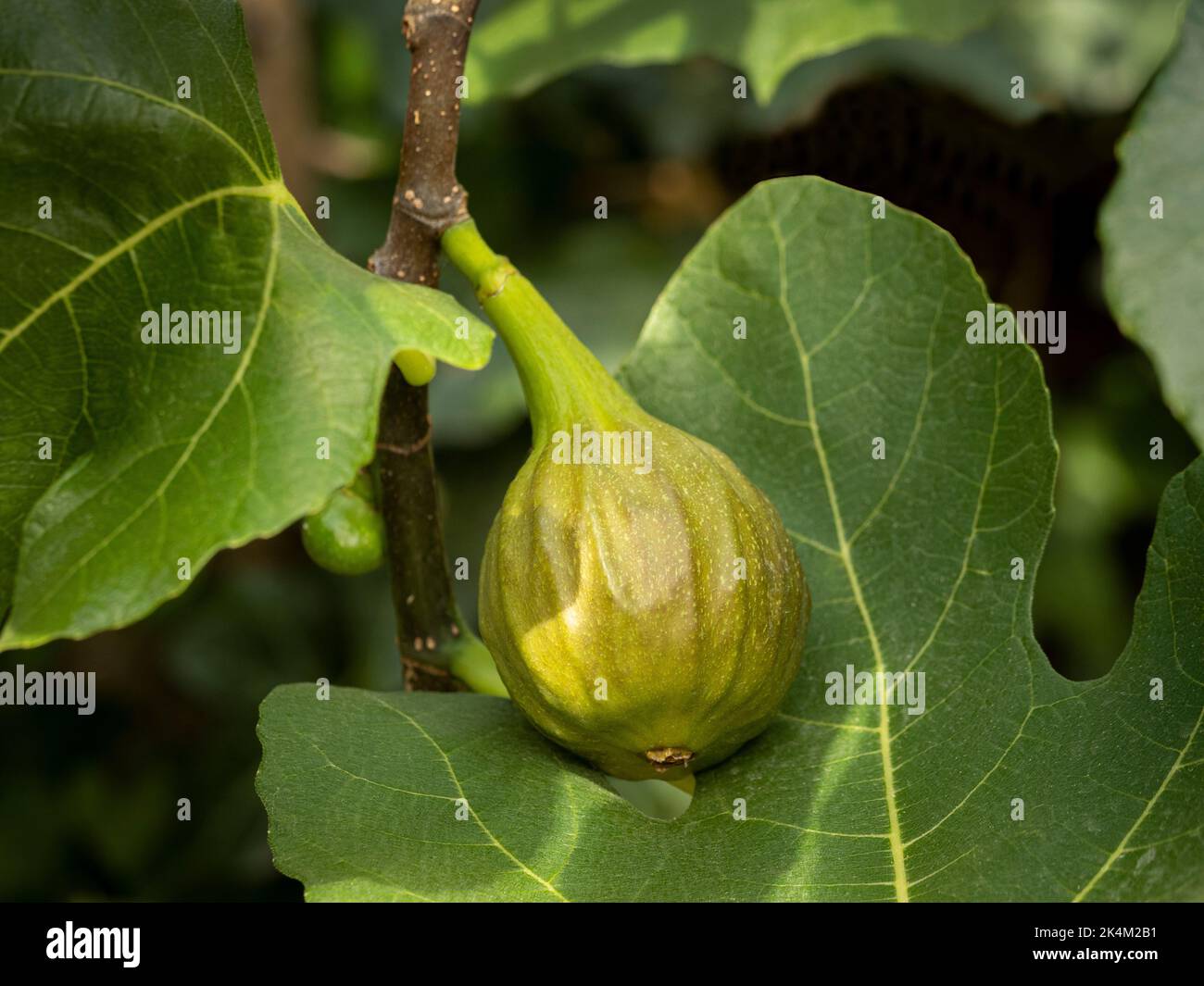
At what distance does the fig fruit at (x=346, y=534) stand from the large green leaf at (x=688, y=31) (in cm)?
62

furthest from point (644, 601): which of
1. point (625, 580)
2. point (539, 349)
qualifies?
point (539, 349)

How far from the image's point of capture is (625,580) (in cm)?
74

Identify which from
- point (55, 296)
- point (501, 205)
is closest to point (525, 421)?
point (501, 205)

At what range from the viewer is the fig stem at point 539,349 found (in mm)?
827

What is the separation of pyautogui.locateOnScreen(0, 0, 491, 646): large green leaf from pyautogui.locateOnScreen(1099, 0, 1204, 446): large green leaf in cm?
35

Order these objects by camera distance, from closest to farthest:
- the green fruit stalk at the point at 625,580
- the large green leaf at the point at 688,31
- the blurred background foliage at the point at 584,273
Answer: the green fruit stalk at the point at 625,580 → the large green leaf at the point at 688,31 → the blurred background foliage at the point at 584,273

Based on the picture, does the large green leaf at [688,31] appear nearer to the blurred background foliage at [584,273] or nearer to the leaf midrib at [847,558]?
the blurred background foliage at [584,273]

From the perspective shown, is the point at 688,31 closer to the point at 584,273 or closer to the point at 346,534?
the point at 584,273

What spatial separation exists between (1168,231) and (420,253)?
0.46 metres

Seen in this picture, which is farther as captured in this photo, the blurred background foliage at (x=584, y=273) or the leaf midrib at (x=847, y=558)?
the blurred background foliage at (x=584, y=273)

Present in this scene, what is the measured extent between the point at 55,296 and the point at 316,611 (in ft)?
4.38

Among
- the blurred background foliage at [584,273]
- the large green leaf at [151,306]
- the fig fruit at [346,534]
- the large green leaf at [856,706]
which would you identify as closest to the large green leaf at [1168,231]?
the large green leaf at [856,706]

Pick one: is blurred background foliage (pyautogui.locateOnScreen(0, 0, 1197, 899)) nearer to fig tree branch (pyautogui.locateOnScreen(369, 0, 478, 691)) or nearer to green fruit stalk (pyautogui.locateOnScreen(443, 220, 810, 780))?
fig tree branch (pyautogui.locateOnScreen(369, 0, 478, 691))

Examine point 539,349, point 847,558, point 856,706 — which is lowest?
point 856,706
